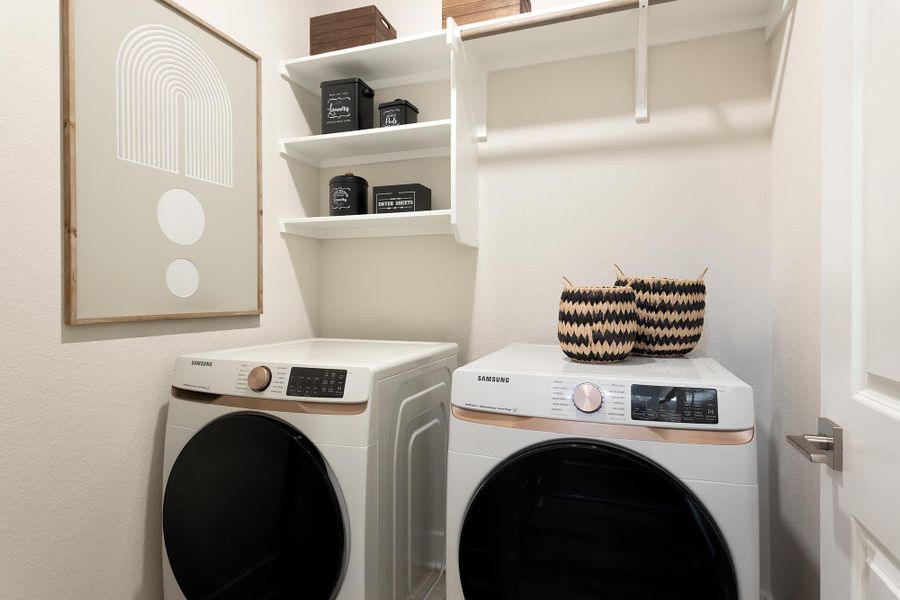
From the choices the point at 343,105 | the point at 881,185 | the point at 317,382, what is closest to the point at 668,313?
the point at 881,185

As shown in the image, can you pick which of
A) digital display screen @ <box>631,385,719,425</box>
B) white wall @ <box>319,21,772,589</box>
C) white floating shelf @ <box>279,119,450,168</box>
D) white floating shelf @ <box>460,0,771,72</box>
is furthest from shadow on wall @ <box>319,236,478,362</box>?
digital display screen @ <box>631,385,719,425</box>

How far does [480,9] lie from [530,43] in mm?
209

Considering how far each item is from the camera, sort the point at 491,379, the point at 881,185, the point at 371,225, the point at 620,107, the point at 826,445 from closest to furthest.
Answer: the point at 881,185 → the point at 826,445 → the point at 491,379 → the point at 620,107 → the point at 371,225

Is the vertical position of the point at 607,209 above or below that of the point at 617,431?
above

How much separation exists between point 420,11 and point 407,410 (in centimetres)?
160

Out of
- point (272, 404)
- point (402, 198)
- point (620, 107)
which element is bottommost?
point (272, 404)

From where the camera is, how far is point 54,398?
1.18m

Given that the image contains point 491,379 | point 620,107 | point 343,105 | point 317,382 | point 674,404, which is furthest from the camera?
point 343,105

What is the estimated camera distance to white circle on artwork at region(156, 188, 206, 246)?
4.69 ft

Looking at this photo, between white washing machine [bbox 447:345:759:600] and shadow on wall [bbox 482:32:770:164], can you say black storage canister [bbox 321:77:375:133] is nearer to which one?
shadow on wall [bbox 482:32:770:164]

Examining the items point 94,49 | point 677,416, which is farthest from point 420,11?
point 677,416

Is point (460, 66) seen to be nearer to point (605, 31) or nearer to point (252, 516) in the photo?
point (605, 31)

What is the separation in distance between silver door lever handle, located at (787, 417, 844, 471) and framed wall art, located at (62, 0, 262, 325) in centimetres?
155

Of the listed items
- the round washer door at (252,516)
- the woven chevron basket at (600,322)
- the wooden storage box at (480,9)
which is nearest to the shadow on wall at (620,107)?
the wooden storage box at (480,9)
